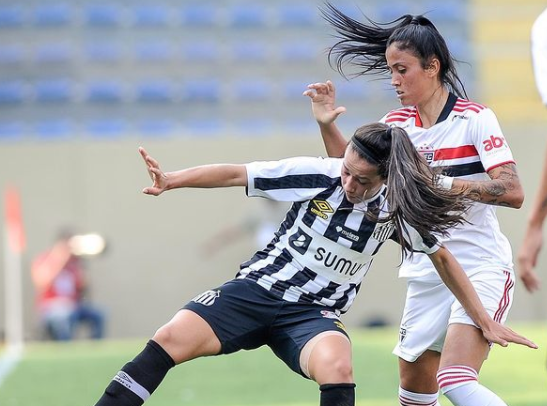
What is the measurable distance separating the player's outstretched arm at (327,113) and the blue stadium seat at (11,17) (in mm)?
13553

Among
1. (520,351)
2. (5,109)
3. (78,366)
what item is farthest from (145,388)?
(5,109)

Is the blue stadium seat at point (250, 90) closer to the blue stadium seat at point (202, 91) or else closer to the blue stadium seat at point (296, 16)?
the blue stadium seat at point (202, 91)

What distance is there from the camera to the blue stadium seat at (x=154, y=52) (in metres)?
18.0

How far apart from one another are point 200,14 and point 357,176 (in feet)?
46.5

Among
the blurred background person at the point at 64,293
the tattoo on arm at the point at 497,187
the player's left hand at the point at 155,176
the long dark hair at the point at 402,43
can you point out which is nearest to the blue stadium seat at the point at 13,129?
the blurred background person at the point at 64,293

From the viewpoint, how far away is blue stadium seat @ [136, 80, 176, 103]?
57.8 feet

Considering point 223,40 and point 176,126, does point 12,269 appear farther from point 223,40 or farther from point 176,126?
point 223,40

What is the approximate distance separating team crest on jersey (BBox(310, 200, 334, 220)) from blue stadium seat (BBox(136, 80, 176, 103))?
42.4 feet

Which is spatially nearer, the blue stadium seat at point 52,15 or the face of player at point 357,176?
the face of player at point 357,176

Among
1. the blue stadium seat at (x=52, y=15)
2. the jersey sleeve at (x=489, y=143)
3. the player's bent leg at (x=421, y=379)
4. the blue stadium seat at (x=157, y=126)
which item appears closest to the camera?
the jersey sleeve at (x=489, y=143)

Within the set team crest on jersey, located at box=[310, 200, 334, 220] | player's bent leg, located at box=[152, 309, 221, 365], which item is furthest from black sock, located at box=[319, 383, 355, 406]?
team crest on jersey, located at box=[310, 200, 334, 220]

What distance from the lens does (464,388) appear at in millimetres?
4605

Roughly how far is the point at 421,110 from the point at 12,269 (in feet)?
40.9

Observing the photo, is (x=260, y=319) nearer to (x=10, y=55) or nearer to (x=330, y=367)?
(x=330, y=367)
